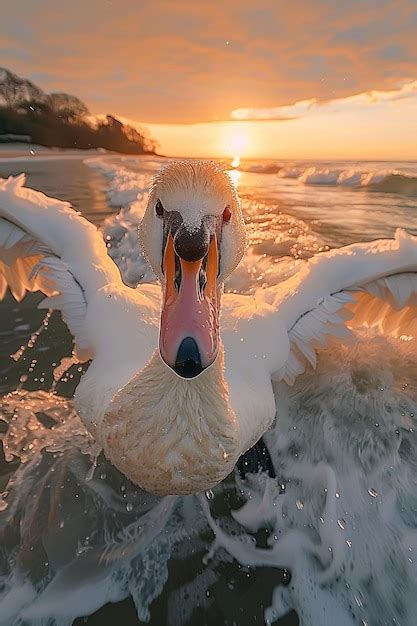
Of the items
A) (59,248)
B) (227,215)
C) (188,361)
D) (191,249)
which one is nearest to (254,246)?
(59,248)

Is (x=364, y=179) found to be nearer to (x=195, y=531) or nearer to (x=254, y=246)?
(x=254, y=246)

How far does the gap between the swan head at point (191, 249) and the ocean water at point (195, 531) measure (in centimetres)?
100

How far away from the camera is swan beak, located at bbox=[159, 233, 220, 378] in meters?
1.66

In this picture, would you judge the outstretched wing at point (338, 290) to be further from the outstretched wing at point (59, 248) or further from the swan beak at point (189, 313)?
the swan beak at point (189, 313)

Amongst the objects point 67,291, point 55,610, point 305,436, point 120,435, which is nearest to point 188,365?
point 120,435

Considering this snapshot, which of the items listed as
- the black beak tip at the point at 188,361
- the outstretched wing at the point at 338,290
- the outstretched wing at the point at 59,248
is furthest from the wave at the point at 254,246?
the black beak tip at the point at 188,361

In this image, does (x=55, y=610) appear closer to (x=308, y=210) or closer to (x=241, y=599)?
(x=241, y=599)

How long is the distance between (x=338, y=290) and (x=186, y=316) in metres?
2.30

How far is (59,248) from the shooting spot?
3912mm

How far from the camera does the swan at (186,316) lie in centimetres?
186

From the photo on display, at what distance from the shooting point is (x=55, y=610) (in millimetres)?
2662

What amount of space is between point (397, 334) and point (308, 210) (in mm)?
8000

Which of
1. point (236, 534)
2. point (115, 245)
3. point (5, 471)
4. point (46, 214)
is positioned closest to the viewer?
point (236, 534)

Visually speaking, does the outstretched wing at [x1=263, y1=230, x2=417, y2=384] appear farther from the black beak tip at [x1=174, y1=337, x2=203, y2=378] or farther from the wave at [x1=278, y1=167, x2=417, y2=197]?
the wave at [x1=278, y1=167, x2=417, y2=197]
